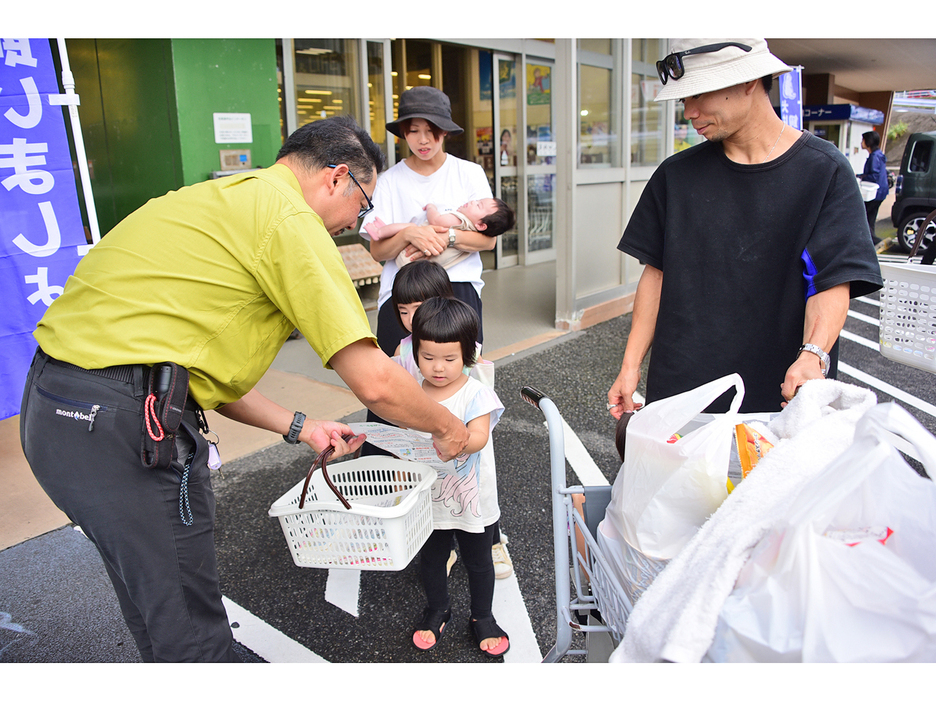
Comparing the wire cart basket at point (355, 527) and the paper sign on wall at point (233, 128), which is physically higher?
the paper sign on wall at point (233, 128)

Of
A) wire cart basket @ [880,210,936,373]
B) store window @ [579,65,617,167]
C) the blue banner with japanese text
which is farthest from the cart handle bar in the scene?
store window @ [579,65,617,167]

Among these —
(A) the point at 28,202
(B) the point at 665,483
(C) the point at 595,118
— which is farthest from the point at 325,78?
(B) the point at 665,483

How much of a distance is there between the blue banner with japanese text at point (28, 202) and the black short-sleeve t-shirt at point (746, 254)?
2788mm

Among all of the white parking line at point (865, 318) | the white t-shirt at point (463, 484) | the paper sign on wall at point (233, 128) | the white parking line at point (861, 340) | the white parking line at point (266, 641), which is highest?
the paper sign on wall at point (233, 128)

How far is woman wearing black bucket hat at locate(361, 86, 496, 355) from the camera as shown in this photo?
2961 millimetres

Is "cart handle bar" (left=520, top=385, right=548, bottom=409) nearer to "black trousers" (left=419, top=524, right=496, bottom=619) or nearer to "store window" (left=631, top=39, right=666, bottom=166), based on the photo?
"black trousers" (left=419, top=524, right=496, bottom=619)

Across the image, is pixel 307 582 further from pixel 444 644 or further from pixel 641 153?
pixel 641 153

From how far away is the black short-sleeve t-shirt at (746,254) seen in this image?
194cm

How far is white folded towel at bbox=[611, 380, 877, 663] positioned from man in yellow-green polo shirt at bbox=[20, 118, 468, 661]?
2.73 ft

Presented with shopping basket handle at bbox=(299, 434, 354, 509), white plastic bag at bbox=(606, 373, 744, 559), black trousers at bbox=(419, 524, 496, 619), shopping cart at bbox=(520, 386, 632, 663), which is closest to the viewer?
white plastic bag at bbox=(606, 373, 744, 559)

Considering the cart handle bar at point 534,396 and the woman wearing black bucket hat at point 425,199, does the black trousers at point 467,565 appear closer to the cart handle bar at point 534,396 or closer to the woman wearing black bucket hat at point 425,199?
the woman wearing black bucket hat at point 425,199

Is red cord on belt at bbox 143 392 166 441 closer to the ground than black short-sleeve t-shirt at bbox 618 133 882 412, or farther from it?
closer to the ground

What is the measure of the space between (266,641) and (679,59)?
2485 millimetres

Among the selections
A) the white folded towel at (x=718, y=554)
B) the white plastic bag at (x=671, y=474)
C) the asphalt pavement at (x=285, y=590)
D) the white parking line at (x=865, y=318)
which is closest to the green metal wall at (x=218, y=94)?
the asphalt pavement at (x=285, y=590)
